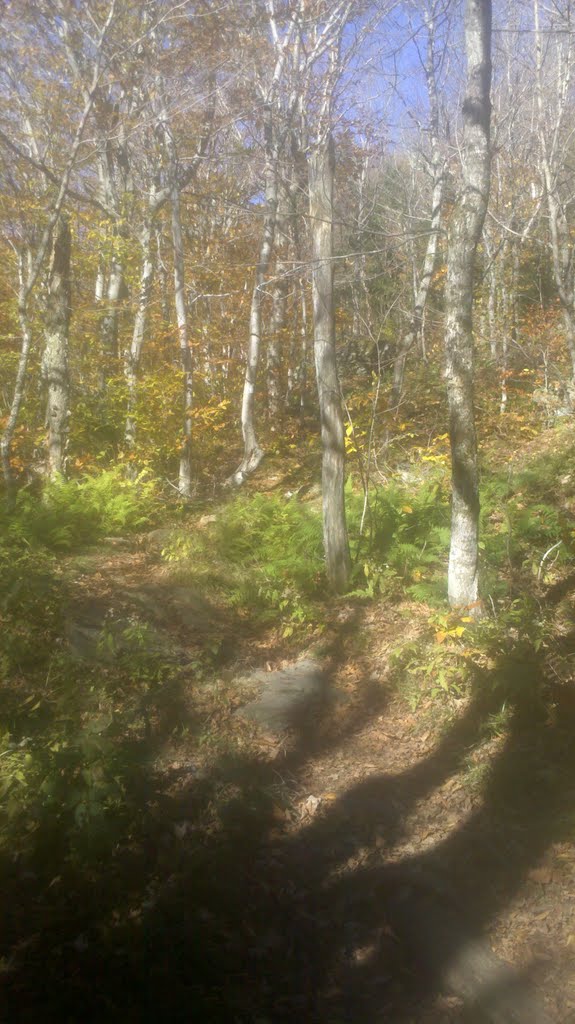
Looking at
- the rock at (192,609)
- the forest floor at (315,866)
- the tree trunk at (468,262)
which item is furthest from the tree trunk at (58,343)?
the tree trunk at (468,262)

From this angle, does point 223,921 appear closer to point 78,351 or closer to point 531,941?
point 531,941

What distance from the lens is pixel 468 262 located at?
6637mm

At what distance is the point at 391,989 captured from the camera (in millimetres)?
3570

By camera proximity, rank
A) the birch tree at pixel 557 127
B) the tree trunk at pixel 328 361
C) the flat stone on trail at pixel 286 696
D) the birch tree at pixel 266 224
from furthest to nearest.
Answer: the birch tree at pixel 557 127 < the birch tree at pixel 266 224 < the tree trunk at pixel 328 361 < the flat stone on trail at pixel 286 696

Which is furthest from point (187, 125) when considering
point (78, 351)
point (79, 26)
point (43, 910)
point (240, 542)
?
point (43, 910)

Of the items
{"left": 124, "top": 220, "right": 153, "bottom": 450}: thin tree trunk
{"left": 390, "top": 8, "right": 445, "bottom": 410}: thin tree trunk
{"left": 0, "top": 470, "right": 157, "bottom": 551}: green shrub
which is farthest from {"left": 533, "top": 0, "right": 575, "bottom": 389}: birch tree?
{"left": 0, "top": 470, "right": 157, "bottom": 551}: green shrub

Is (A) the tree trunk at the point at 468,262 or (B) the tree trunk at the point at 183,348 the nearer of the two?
Result: (A) the tree trunk at the point at 468,262

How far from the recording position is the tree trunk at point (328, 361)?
7.94m

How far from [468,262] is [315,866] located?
571cm

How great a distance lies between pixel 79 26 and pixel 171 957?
1311cm

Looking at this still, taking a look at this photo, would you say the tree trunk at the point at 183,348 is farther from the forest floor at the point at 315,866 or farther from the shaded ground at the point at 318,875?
the shaded ground at the point at 318,875

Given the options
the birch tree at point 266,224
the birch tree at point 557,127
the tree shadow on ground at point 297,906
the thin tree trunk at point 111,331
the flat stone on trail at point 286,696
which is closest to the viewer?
the tree shadow on ground at point 297,906

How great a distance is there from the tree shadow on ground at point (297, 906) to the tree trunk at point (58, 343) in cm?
828

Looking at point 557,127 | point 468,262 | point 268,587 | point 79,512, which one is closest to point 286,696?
point 268,587
